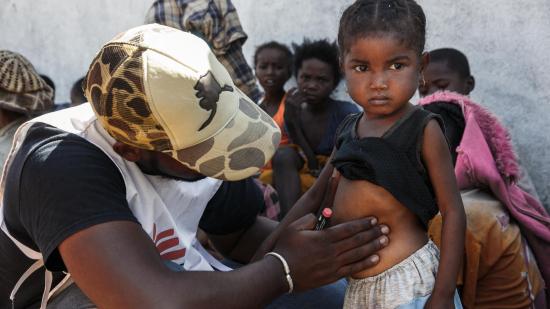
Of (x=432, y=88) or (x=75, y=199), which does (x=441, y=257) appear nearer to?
(x=75, y=199)

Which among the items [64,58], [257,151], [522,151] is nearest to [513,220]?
Answer: [522,151]

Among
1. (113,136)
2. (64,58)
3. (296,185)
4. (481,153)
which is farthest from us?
(64,58)

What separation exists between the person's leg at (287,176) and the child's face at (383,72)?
2169mm

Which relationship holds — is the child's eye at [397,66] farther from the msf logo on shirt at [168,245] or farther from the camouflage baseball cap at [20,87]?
the camouflage baseball cap at [20,87]

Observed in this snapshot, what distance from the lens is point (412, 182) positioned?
76.1 inches

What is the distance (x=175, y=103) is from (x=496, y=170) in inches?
63.5

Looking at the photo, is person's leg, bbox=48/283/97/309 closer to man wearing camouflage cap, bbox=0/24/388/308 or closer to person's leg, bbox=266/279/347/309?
man wearing camouflage cap, bbox=0/24/388/308

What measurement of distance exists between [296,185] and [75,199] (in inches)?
104

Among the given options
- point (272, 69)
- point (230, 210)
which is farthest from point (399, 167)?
point (272, 69)

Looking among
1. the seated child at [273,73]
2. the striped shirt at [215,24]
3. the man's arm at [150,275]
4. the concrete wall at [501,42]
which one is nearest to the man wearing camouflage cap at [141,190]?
the man's arm at [150,275]

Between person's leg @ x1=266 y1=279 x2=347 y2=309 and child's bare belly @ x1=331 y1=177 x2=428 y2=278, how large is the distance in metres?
0.22

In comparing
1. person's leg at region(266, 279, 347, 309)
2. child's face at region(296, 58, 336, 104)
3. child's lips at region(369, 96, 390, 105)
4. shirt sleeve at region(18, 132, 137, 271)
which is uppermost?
child's lips at region(369, 96, 390, 105)

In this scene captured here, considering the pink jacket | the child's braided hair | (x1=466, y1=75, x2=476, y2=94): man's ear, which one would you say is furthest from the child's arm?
(x1=466, y1=75, x2=476, y2=94): man's ear

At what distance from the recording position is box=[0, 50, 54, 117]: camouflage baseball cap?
344 cm
